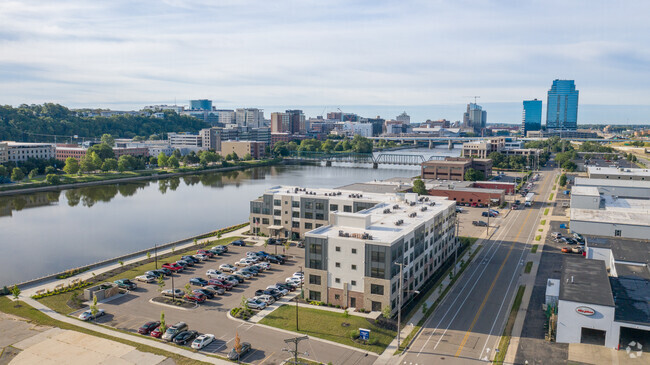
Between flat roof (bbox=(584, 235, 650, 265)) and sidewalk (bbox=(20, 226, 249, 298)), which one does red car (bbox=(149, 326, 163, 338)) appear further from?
flat roof (bbox=(584, 235, 650, 265))

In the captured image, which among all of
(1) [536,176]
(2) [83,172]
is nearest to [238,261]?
(2) [83,172]

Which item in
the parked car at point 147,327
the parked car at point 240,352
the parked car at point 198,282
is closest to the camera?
the parked car at point 240,352

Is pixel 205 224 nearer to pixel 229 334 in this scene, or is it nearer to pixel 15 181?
pixel 229 334

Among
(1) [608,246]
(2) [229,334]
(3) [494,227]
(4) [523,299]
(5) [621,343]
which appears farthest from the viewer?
(3) [494,227]

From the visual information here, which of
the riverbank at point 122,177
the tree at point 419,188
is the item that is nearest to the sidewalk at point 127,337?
the tree at point 419,188

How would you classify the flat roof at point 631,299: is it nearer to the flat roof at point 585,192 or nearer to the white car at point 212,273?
the flat roof at point 585,192

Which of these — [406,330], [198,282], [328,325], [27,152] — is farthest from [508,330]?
[27,152]

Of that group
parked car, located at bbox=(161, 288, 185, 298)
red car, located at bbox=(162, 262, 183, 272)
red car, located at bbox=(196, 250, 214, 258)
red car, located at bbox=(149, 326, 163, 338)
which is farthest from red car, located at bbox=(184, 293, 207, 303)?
red car, located at bbox=(196, 250, 214, 258)
